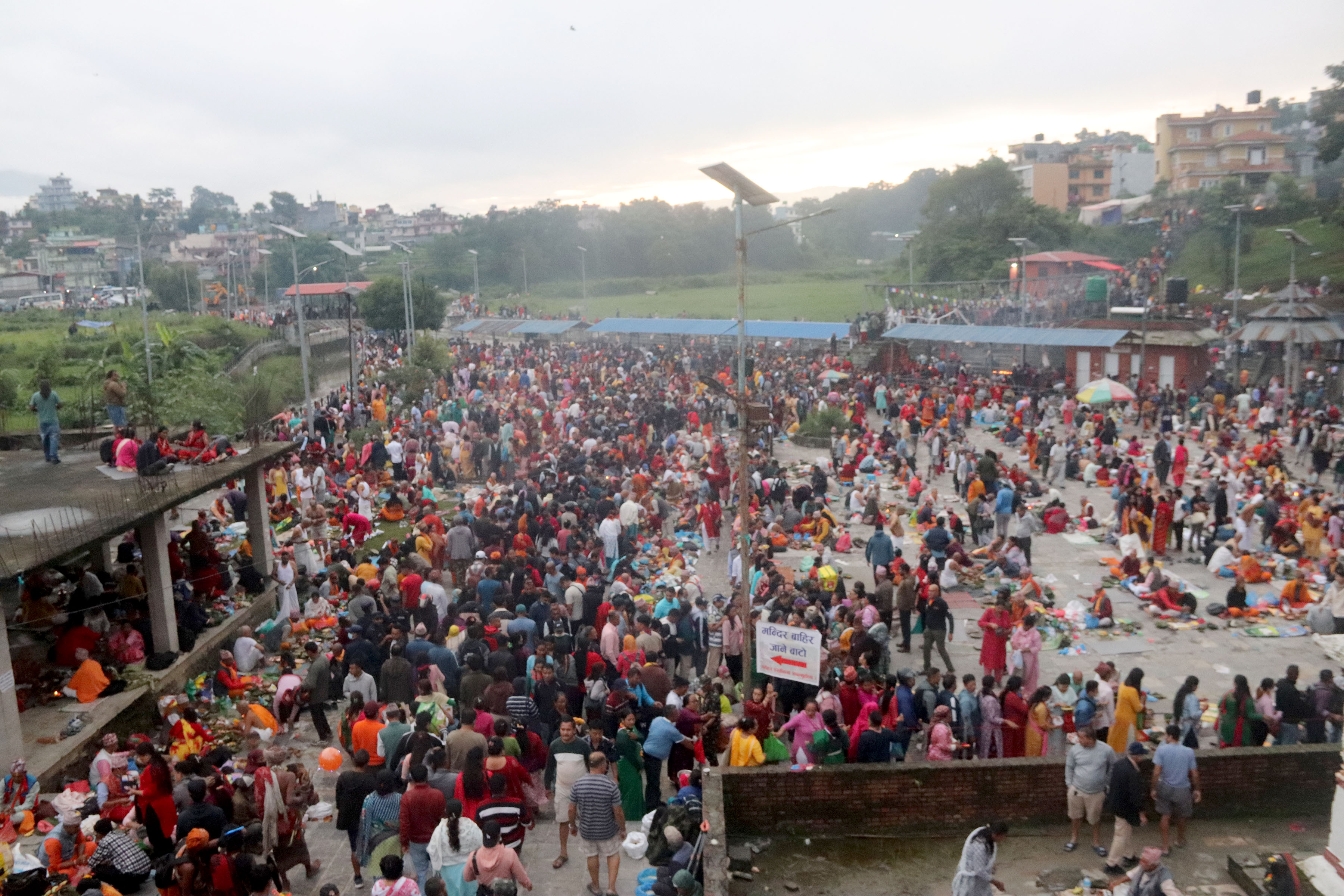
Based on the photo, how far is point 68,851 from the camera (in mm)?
7598

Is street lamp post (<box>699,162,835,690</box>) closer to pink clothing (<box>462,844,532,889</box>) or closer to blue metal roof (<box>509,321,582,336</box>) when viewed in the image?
pink clothing (<box>462,844,532,889</box>)

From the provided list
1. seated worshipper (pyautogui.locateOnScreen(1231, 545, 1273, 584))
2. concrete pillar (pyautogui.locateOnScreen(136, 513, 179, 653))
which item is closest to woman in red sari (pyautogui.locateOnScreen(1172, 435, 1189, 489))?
seated worshipper (pyautogui.locateOnScreen(1231, 545, 1273, 584))

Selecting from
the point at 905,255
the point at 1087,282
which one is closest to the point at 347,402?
the point at 1087,282

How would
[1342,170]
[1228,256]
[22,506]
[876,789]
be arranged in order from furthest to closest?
[1342,170]
[1228,256]
[22,506]
[876,789]

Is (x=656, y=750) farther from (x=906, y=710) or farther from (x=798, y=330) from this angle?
(x=798, y=330)

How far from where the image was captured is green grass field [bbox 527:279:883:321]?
171ft

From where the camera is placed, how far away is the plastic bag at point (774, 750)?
854cm

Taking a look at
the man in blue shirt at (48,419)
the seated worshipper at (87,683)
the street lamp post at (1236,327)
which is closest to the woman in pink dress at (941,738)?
the seated worshipper at (87,683)

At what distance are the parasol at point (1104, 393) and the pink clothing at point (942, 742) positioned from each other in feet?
50.0

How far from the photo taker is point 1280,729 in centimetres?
869

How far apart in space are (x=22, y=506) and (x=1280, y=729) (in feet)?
42.0

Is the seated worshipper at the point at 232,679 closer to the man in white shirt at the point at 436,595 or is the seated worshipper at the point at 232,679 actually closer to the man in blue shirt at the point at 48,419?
the man in white shirt at the point at 436,595

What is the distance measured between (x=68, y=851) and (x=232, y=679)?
326cm

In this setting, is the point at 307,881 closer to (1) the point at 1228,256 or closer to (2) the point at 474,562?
(2) the point at 474,562
